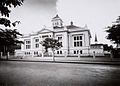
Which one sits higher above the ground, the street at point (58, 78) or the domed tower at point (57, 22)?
the domed tower at point (57, 22)

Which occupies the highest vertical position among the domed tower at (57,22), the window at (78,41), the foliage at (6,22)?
the domed tower at (57,22)

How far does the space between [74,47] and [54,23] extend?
62.2ft

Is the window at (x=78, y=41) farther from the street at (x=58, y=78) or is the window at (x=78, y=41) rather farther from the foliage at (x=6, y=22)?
the foliage at (x=6, y=22)

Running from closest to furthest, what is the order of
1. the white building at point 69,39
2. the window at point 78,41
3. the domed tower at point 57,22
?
the white building at point 69,39 < the window at point 78,41 < the domed tower at point 57,22

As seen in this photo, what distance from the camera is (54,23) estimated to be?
59031 mm

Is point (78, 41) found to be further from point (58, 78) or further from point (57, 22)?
point (58, 78)

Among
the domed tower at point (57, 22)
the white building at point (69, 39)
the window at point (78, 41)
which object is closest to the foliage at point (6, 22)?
the white building at point (69, 39)

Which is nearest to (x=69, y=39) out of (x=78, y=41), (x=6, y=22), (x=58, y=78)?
(x=78, y=41)

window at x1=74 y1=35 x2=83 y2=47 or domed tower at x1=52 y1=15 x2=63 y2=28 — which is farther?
domed tower at x1=52 y1=15 x2=63 y2=28

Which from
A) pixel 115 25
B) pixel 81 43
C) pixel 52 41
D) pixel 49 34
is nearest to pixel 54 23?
pixel 49 34

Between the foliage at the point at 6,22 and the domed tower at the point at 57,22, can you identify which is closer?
the foliage at the point at 6,22

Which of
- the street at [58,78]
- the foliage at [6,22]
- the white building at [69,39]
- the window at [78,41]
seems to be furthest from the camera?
the window at [78,41]

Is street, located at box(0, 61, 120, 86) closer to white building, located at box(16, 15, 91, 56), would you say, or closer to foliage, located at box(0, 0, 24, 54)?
foliage, located at box(0, 0, 24, 54)

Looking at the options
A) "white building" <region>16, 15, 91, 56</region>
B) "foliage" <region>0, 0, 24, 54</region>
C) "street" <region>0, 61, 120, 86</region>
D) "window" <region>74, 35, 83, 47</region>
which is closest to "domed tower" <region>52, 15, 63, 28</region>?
"white building" <region>16, 15, 91, 56</region>
